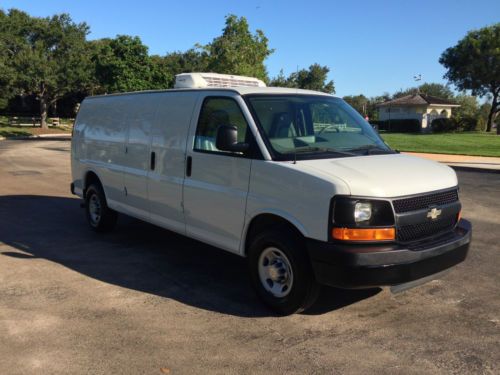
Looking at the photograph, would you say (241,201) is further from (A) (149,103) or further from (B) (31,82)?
(B) (31,82)

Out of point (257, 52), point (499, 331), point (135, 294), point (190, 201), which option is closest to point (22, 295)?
point (135, 294)

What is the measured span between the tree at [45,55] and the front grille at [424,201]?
1676 inches

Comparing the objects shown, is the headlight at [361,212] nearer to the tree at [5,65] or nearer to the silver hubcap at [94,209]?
the silver hubcap at [94,209]

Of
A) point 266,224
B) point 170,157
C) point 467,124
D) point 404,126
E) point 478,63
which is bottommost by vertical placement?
point 266,224

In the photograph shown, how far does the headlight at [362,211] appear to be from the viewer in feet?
12.7

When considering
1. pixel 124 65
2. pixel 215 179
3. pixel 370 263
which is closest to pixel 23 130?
pixel 124 65

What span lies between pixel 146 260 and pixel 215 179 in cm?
181

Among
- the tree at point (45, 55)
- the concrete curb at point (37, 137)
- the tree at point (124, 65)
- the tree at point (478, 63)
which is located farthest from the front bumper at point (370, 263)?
the tree at point (478, 63)

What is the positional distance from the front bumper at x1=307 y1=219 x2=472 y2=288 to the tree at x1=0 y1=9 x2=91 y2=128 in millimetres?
42494

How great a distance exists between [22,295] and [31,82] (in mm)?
41862

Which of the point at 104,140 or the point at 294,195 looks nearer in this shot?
the point at 294,195

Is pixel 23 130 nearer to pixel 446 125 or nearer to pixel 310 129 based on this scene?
pixel 446 125

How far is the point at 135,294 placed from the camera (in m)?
5.00

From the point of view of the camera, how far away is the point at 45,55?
146ft
